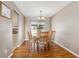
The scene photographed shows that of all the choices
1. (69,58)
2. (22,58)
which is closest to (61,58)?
(69,58)

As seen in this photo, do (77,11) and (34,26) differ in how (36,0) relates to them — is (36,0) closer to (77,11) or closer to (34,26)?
(77,11)

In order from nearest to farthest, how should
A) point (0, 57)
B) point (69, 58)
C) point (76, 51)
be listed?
1. point (0, 57)
2. point (69, 58)
3. point (76, 51)

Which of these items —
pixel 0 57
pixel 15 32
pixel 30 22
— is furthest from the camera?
pixel 30 22

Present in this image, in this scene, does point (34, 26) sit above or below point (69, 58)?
above

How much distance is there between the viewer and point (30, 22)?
34.2ft

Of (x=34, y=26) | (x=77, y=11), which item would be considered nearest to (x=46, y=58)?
(x=77, y=11)

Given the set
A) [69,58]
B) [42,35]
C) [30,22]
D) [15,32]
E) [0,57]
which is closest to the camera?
[0,57]

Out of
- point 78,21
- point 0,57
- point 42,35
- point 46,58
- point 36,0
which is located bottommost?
point 46,58

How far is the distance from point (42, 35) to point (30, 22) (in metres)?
4.99

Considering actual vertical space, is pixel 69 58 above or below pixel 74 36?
below

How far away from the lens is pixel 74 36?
453 cm

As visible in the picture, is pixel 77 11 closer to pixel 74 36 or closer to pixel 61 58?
pixel 74 36

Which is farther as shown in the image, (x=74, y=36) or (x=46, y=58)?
(x=74, y=36)

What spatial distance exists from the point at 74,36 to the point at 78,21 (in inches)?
26.9
